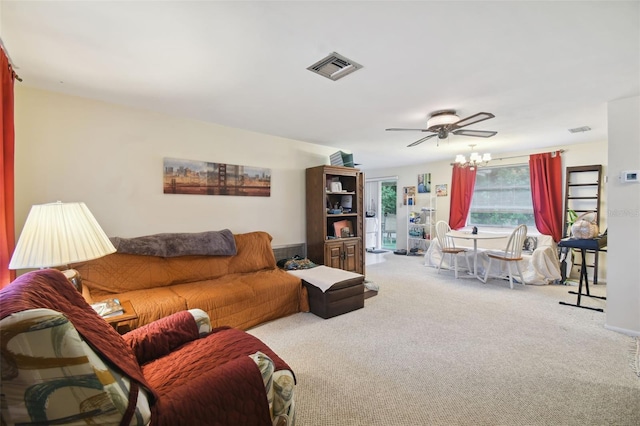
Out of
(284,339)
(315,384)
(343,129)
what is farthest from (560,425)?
(343,129)

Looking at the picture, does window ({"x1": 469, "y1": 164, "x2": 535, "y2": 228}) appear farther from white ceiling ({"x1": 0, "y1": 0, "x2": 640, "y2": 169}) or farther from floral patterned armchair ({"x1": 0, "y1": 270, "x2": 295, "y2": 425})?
floral patterned armchair ({"x1": 0, "y1": 270, "x2": 295, "y2": 425})

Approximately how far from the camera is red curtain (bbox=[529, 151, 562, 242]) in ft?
15.9

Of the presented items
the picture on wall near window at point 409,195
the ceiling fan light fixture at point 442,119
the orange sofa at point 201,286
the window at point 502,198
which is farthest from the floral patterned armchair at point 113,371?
the picture on wall near window at point 409,195

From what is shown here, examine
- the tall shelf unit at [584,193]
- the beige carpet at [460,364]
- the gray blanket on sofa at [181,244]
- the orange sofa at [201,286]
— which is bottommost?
the beige carpet at [460,364]

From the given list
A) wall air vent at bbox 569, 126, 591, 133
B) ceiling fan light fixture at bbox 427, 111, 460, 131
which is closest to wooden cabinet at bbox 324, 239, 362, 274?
ceiling fan light fixture at bbox 427, 111, 460, 131

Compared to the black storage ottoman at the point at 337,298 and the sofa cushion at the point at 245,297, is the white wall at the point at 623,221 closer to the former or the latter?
the black storage ottoman at the point at 337,298

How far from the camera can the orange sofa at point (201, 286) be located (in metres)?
2.47

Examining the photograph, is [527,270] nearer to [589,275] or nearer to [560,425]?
[589,275]

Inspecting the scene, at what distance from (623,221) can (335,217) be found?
337cm

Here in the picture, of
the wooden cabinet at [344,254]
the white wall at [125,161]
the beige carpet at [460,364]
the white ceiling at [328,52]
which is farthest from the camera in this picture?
the wooden cabinet at [344,254]

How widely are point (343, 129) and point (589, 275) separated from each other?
15.7 ft

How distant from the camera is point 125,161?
288 cm

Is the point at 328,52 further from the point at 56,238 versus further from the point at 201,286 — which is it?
the point at 201,286

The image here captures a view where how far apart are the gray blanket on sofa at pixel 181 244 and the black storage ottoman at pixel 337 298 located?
107 centimetres
